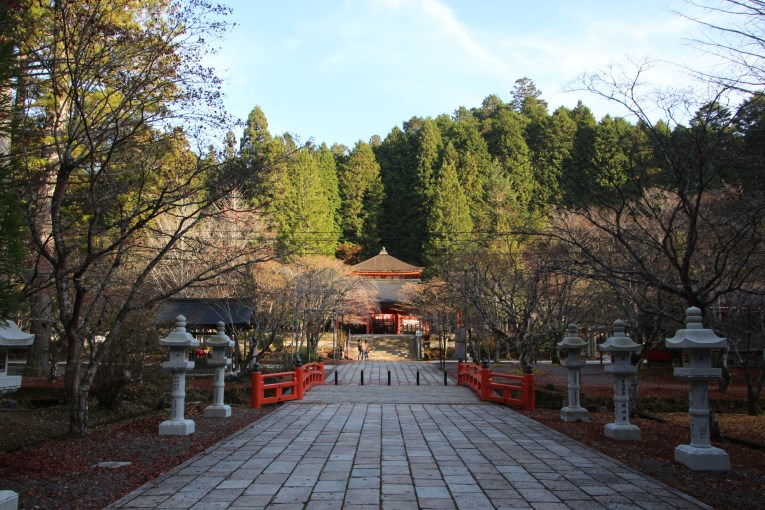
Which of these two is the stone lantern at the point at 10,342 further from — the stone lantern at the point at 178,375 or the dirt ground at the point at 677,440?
the dirt ground at the point at 677,440

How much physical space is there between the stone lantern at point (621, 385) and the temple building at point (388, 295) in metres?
29.5

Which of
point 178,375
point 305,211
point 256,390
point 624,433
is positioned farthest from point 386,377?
point 305,211

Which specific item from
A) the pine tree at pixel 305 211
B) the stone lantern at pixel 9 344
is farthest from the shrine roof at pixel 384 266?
the stone lantern at pixel 9 344

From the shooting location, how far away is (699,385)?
6.62 metres

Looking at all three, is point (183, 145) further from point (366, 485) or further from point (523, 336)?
point (523, 336)

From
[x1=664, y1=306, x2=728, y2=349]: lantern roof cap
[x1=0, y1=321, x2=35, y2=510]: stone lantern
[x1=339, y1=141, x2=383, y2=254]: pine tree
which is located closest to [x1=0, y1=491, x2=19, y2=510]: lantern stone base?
[x1=0, y1=321, x2=35, y2=510]: stone lantern

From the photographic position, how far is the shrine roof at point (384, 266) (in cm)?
4647

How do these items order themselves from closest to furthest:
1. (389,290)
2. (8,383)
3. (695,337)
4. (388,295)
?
(8,383)
(695,337)
(388,295)
(389,290)

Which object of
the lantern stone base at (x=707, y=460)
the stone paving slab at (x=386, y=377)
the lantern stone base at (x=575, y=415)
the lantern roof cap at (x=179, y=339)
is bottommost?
the stone paving slab at (x=386, y=377)

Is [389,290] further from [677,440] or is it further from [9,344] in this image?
[9,344]

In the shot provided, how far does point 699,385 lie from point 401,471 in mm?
3545

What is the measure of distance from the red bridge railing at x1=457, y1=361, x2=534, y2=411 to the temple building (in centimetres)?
2018

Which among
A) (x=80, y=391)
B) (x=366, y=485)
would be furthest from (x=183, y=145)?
(x=366, y=485)

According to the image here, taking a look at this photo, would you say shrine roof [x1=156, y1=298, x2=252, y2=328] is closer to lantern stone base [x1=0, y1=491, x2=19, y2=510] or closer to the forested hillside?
the forested hillside
